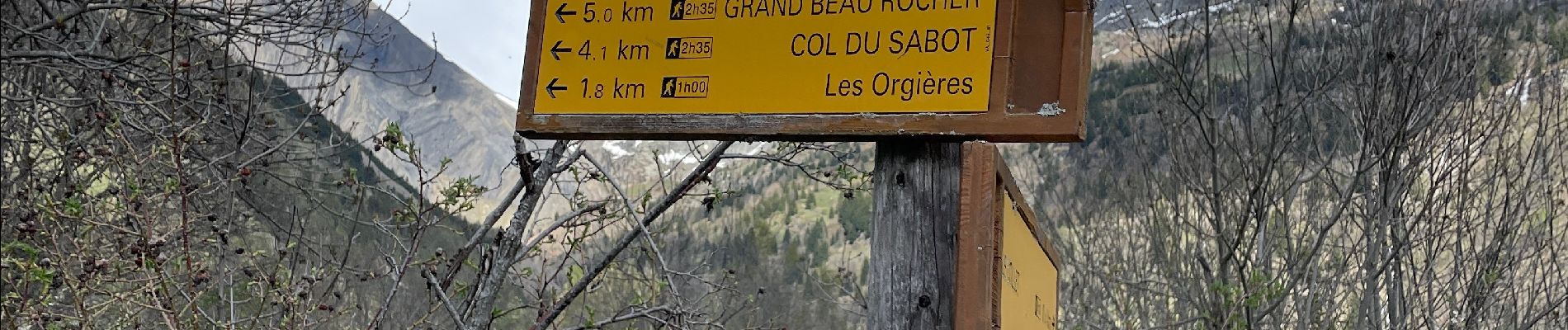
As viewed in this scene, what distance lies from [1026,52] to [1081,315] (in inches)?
644

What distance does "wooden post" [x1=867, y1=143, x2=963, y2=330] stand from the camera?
2088 mm

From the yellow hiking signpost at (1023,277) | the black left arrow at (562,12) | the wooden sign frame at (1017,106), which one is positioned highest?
the black left arrow at (562,12)

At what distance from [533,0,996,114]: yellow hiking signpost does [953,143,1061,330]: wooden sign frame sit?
149 millimetres

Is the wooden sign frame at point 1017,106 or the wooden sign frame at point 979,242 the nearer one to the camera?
the wooden sign frame at point 979,242

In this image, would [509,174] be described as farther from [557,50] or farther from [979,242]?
[979,242]

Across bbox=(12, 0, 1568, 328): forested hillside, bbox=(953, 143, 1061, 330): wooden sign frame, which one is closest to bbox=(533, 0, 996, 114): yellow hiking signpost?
bbox=(953, 143, 1061, 330): wooden sign frame

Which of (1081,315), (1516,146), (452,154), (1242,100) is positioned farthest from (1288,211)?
(1081,315)

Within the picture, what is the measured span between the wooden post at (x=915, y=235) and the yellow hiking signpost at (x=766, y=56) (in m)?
0.16

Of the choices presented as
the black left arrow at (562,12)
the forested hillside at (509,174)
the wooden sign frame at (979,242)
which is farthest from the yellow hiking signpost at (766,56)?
the forested hillside at (509,174)

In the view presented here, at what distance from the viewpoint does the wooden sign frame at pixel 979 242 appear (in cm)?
180

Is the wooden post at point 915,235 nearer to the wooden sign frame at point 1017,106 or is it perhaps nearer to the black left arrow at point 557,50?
the wooden sign frame at point 1017,106

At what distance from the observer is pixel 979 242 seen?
5.91 ft

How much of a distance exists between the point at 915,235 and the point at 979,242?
0.32 metres

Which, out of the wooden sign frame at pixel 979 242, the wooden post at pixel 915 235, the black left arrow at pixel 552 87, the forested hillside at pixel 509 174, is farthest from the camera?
the forested hillside at pixel 509 174
